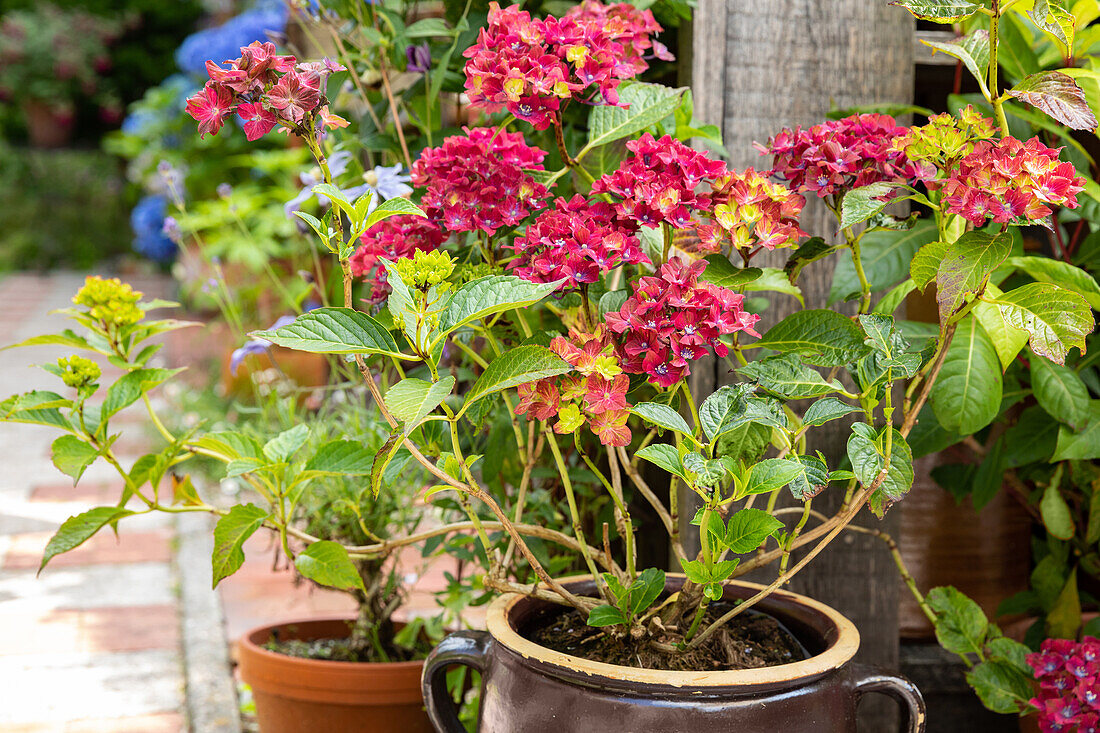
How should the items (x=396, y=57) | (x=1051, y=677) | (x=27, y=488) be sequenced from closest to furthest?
(x=1051, y=677) → (x=396, y=57) → (x=27, y=488)

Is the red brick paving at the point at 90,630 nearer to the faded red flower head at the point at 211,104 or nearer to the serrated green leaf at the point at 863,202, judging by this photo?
the faded red flower head at the point at 211,104

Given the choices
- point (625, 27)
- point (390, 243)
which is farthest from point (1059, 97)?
point (390, 243)

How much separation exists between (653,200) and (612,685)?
1.30ft

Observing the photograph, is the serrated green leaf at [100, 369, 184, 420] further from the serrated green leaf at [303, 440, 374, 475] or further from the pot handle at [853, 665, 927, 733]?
the pot handle at [853, 665, 927, 733]

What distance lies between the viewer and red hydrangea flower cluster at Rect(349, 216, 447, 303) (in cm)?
91

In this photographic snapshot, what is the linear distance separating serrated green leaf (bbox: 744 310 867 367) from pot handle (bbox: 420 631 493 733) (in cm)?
39

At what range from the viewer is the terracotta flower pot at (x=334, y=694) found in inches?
50.3

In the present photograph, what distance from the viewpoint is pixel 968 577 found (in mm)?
1488

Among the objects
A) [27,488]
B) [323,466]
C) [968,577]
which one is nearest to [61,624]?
[27,488]

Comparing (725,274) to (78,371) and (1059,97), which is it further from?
(78,371)

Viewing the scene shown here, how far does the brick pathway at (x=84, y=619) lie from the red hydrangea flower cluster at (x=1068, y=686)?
52.5 inches

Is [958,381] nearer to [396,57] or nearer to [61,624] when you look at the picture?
[396,57]

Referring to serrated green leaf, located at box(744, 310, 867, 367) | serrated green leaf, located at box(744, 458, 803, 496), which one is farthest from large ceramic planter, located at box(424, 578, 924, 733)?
serrated green leaf, located at box(744, 310, 867, 367)

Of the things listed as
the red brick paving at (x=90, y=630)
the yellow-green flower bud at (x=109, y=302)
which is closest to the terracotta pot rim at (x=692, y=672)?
the yellow-green flower bud at (x=109, y=302)
